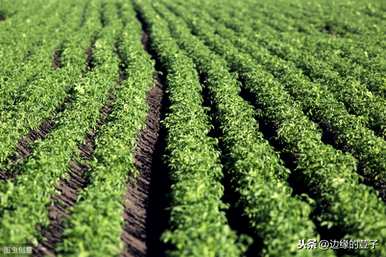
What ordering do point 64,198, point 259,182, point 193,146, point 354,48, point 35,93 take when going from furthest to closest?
1. point 354,48
2. point 35,93
3. point 193,146
4. point 64,198
5. point 259,182

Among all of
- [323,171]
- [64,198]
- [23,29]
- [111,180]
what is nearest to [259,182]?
[323,171]

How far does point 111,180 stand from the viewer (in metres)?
11.2

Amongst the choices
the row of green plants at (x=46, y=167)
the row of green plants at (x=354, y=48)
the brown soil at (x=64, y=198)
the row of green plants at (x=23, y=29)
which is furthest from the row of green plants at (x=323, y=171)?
the row of green plants at (x=23, y=29)

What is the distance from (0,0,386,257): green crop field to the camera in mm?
9578

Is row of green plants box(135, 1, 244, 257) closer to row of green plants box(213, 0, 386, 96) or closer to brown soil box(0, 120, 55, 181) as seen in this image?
brown soil box(0, 120, 55, 181)

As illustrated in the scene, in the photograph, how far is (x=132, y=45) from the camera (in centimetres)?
2638

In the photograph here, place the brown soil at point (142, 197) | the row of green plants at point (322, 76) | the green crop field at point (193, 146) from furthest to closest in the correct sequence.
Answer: the row of green plants at point (322, 76), the brown soil at point (142, 197), the green crop field at point (193, 146)

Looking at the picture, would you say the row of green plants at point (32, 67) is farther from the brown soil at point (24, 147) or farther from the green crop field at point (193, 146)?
the brown soil at point (24, 147)

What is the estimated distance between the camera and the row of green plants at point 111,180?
8906 millimetres

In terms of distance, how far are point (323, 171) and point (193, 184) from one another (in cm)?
307

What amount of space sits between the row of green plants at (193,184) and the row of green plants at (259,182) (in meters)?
0.47

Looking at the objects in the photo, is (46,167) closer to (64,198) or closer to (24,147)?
(64,198)

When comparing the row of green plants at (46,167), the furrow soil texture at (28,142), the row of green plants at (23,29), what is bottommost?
the row of green plants at (23,29)

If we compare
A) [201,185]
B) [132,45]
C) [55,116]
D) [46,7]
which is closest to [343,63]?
[132,45]
